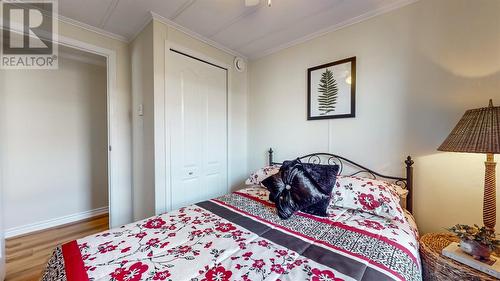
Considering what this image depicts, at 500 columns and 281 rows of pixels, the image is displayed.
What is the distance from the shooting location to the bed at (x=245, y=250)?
88 centimetres

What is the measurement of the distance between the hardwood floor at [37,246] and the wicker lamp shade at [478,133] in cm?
301

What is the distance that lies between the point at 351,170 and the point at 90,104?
12.1 ft

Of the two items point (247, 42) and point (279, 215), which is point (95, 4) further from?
point (279, 215)

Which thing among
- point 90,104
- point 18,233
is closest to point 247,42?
point 90,104

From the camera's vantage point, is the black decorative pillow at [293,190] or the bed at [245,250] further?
the black decorative pillow at [293,190]

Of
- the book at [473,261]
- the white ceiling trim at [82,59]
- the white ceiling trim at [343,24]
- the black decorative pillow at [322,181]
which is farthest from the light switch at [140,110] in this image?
the book at [473,261]

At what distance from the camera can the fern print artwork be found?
2.13 metres

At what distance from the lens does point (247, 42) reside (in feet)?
8.35

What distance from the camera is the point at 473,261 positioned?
106 cm

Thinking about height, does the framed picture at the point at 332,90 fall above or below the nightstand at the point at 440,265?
above

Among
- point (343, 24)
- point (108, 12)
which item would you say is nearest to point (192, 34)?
point (108, 12)

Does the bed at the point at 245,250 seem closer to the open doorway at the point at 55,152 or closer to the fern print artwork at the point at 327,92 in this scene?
the fern print artwork at the point at 327,92

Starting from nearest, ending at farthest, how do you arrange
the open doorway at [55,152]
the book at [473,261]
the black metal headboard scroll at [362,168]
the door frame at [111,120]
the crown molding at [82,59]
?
1. the book at [473,261]
2. the black metal headboard scroll at [362,168]
3. the door frame at [111,120]
4. the open doorway at [55,152]
5. the crown molding at [82,59]

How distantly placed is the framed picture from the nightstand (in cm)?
114
